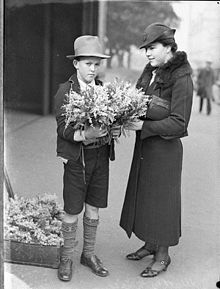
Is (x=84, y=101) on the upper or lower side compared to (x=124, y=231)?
upper

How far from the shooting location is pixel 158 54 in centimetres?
303

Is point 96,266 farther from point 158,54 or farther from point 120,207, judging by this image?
point 158,54

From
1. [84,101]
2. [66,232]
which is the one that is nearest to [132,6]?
[84,101]

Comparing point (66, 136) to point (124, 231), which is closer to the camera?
point (66, 136)

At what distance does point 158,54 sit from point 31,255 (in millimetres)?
1351

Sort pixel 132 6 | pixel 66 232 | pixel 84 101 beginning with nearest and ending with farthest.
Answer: pixel 84 101 → pixel 132 6 → pixel 66 232

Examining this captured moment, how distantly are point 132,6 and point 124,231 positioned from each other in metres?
1.26

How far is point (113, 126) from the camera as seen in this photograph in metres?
3.01

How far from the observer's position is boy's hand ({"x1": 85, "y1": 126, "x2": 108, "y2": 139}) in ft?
9.78

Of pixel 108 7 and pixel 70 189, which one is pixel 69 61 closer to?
pixel 108 7

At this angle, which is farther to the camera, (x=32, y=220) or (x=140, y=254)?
(x=32, y=220)

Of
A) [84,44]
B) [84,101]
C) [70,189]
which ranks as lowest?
[70,189]

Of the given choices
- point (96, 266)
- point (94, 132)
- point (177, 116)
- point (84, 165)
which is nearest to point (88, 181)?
point (84, 165)

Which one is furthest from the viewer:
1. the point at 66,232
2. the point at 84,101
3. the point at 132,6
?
the point at 66,232
